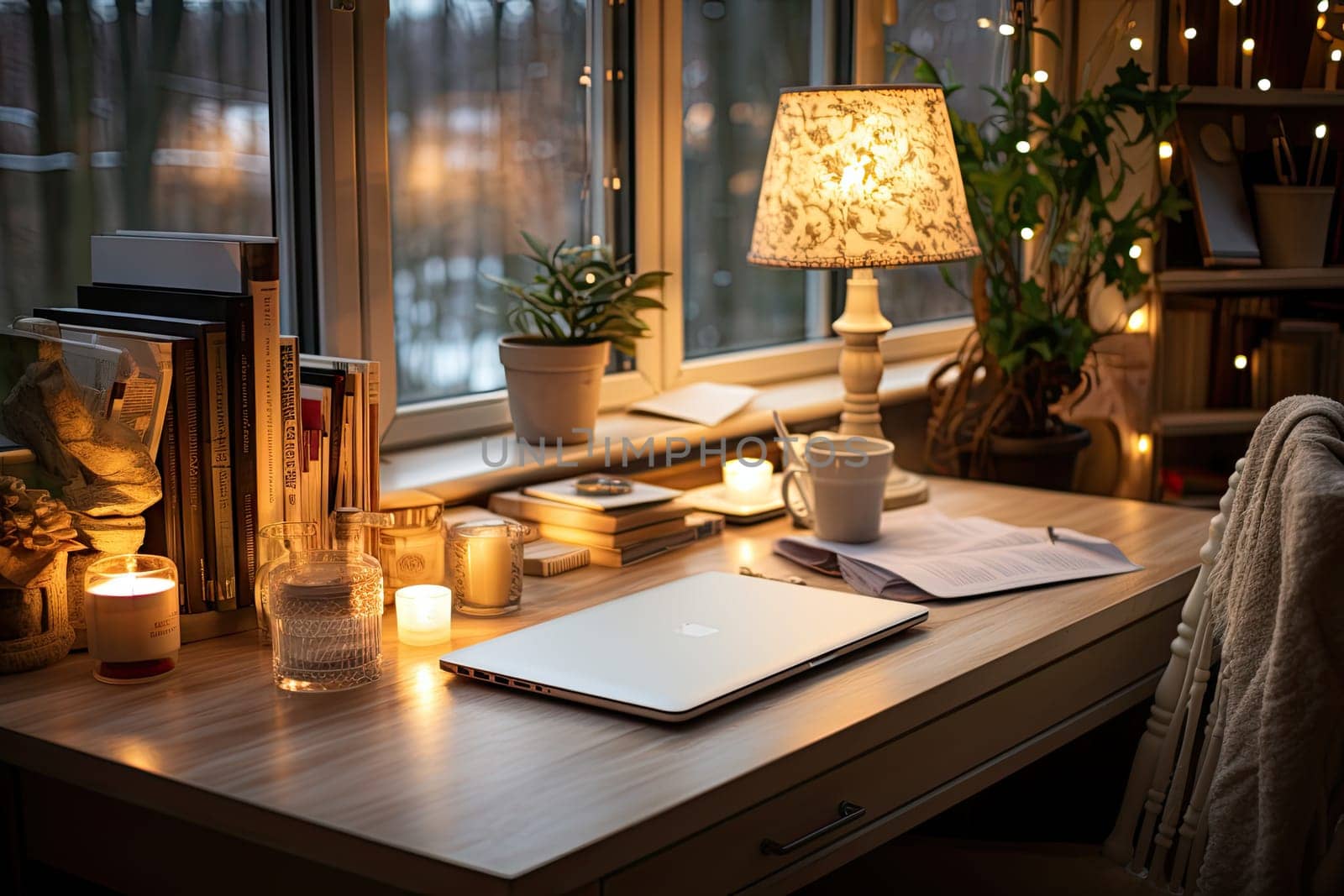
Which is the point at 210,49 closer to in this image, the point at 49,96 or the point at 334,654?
the point at 49,96

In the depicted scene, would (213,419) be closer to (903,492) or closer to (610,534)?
(610,534)

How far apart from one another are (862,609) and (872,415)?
0.63 meters

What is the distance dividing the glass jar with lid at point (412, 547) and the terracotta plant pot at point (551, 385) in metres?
0.44

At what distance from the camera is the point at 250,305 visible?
140cm

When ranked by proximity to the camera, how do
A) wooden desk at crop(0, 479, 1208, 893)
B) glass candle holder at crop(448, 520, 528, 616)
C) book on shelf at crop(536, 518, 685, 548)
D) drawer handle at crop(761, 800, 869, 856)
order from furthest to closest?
book on shelf at crop(536, 518, 685, 548) → glass candle holder at crop(448, 520, 528, 616) → drawer handle at crop(761, 800, 869, 856) → wooden desk at crop(0, 479, 1208, 893)

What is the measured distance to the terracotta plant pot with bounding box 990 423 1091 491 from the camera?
8.78 ft

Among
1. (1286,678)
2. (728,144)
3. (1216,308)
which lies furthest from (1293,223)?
(1286,678)

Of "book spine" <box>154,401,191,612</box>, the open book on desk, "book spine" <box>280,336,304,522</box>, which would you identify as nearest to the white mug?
the open book on desk

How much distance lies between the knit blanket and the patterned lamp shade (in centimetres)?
Result: 65

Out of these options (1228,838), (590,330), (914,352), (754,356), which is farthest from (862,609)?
(914,352)

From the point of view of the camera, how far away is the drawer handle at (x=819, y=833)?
1.15 m

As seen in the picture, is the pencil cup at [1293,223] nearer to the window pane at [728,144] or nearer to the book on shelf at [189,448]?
the window pane at [728,144]

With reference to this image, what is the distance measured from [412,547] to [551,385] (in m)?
0.49

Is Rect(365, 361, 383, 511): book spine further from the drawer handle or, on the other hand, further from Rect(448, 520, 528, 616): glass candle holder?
the drawer handle
